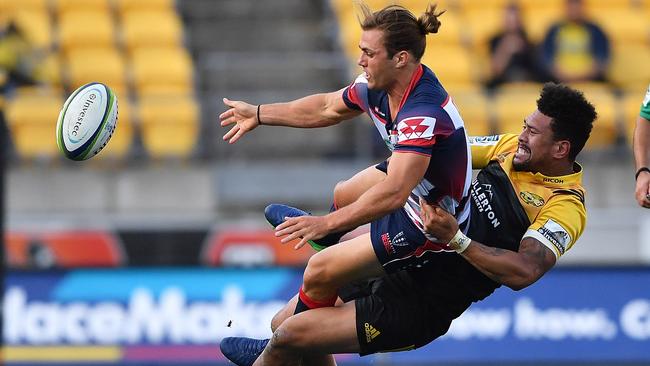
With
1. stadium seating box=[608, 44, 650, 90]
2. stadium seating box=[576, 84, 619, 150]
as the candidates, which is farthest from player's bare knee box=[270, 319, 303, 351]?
stadium seating box=[608, 44, 650, 90]

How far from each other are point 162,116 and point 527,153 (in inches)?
249

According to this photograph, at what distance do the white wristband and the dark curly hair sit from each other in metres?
0.89

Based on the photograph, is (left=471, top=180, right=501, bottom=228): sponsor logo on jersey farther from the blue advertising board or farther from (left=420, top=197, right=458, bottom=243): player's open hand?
the blue advertising board

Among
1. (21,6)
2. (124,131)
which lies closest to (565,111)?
(124,131)

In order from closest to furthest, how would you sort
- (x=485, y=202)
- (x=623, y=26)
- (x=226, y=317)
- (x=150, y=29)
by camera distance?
1. (x=485, y=202)
2. (x=226, y=317)
3. (x=150, y=29)
4. (x=623, y=26)

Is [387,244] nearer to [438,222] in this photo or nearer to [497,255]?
[438,222]

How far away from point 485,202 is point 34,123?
6624 millimetres

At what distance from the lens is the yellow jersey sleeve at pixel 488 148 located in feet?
25.3

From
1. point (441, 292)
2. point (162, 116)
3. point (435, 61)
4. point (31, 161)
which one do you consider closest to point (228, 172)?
point (162, 116)

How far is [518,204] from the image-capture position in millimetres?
7562

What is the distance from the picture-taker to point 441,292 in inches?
294

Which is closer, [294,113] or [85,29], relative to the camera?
[294,113]

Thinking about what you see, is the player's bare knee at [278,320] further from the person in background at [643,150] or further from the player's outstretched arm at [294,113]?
the person in background at [643,150]

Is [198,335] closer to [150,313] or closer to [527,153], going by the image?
[150,313]
